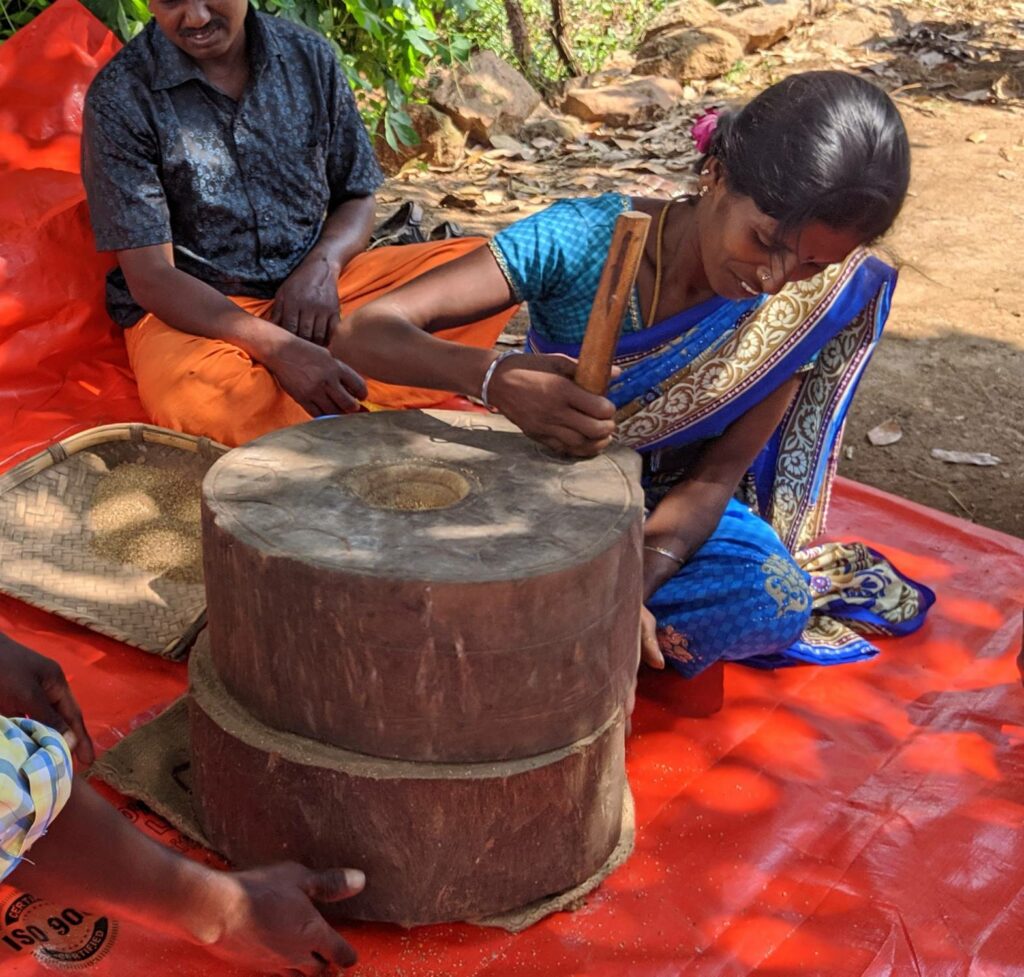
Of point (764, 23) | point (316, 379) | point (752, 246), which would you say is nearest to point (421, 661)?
point (752, 246)

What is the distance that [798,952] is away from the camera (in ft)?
6.35

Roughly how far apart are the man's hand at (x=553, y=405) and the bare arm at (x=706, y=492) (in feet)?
1.24

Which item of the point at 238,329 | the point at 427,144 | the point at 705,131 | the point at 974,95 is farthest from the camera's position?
the point at 974,95

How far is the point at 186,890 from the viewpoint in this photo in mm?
1609

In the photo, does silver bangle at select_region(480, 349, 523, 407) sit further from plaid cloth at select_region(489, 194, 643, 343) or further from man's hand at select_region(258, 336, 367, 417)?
man's hand at select_region(258, 336, 367, 417)

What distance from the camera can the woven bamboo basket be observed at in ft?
8.27

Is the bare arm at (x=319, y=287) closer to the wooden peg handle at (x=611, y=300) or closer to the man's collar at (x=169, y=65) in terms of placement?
Answer: the man's collar at (x=169, y=65)

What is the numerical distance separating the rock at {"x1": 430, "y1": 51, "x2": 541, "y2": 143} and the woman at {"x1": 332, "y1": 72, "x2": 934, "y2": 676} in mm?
3887

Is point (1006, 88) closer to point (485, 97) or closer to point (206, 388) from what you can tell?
point (485, 97)

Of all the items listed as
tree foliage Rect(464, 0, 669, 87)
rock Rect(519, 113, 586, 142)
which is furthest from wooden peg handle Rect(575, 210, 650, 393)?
tree foliage Rect(464, 0, 669, 87)

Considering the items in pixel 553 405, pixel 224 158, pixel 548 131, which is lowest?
pixel 548 131

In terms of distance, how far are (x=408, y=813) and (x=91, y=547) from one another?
1255 millimetres

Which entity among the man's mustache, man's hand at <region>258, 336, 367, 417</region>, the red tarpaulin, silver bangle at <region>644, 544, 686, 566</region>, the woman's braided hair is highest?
the man's mustache

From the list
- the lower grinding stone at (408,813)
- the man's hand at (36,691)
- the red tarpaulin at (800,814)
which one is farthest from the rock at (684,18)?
the man's hand at (36,691)
